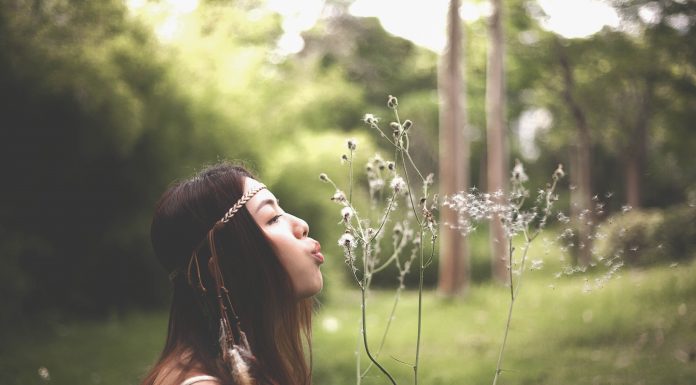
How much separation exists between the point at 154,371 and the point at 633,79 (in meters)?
14.4

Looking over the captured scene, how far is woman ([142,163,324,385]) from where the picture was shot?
1401 millimetres

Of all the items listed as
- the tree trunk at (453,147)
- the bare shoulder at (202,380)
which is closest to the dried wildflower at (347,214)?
the bare shoulder at (202,380)

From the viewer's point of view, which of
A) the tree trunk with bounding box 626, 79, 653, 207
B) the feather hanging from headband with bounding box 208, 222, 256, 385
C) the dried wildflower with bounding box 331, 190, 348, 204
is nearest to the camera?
the feather hanging from headband with bounding box 208, 222, 256, 385

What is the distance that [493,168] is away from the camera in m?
11.3

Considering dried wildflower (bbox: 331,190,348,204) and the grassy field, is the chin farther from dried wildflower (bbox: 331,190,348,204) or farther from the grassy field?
the grassy field

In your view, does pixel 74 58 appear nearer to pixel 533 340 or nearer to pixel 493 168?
pixel 533 340

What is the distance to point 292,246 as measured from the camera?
1.42 metres

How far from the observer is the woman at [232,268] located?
4.60 ft

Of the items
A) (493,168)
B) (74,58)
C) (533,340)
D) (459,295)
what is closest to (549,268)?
(493,168)

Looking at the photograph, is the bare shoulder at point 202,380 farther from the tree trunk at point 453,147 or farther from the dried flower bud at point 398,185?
the tree trunk at point 453,147

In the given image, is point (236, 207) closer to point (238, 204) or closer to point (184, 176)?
point (238, 204)

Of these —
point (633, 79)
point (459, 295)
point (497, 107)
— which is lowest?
point (459, 295)

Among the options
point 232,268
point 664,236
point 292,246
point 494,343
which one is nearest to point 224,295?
point 232,268

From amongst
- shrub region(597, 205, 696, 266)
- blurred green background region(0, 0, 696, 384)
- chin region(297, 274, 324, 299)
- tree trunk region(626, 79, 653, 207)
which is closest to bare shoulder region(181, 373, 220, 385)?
chin region(297, 274, 324, 299)
